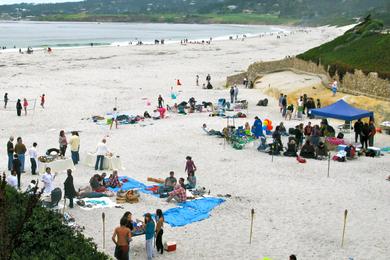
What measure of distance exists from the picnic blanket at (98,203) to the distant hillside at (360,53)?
1828cm

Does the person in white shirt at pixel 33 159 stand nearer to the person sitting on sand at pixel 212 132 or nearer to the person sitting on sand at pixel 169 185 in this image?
the person sitting on sand at pixel 169 185

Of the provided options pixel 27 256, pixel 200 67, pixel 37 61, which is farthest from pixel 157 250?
pixel 37 61

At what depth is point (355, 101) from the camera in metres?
28.8

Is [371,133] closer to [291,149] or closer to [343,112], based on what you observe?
[343,112]

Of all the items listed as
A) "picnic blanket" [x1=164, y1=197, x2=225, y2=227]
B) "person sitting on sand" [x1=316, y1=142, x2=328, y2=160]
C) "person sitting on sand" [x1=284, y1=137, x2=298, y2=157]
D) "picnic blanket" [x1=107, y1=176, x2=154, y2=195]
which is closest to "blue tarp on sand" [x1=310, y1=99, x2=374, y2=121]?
"person sitting on sand" [x1=316, y1=142, x2=328, y2=160]

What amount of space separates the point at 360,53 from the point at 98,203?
26.8 m

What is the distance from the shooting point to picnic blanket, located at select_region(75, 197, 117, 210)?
1468 cm

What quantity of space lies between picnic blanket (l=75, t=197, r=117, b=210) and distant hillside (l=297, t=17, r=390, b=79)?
18.3 meters

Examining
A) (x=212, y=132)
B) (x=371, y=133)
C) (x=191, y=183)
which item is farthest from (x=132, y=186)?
(x=371, y=133)

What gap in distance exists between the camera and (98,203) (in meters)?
14.9

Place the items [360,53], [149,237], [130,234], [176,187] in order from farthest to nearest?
[360,53]
[176,187]
[149,237]
[130,234]

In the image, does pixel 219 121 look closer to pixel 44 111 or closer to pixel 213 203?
pixel 44 111

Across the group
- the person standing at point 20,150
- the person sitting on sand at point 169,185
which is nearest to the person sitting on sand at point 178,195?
the person sitting on sand at point 169,185

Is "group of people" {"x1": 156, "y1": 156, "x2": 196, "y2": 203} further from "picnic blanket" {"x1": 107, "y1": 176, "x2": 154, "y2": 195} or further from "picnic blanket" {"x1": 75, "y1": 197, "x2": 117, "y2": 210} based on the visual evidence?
"picnic blanket" {"x1": 75, "y1": 197, "x2": 117, "y2": 210}
